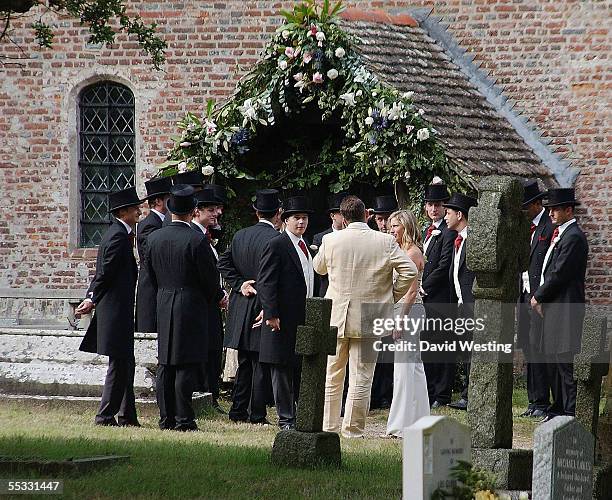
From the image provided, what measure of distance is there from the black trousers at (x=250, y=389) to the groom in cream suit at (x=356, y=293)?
2.77 feet

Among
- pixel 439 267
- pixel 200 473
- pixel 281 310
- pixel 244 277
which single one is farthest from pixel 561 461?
pixel 439 267

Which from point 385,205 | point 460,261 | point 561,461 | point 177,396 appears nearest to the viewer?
point 561,461

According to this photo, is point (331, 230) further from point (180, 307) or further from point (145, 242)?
point (180, 307)

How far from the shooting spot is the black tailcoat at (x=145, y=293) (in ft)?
39.7

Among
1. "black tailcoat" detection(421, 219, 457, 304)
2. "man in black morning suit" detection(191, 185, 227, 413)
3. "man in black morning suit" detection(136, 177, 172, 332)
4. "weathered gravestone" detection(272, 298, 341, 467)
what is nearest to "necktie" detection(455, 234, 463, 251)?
"black tailcoat" detection(421, 219, 457, 304)

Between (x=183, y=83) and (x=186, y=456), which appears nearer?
(x=186, y=456)

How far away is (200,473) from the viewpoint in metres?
8.59

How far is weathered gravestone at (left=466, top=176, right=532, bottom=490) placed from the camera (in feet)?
27.7

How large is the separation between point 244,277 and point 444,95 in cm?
464

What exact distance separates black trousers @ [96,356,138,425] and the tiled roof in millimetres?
4755

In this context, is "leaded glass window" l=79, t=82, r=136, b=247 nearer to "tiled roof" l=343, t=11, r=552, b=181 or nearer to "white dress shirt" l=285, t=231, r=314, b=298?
"tiled roof" l=343, t=11, r=552, b=181

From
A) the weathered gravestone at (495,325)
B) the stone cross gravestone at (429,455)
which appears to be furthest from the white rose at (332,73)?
the stone cross gravestone at (429,455)

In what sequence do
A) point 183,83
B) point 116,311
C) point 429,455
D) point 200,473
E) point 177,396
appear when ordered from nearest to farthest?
point 429,455
point 200,473
point 177,396
point 116,311
point 183,83

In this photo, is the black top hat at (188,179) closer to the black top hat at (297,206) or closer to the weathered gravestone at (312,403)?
the black top hat at (297,206)
